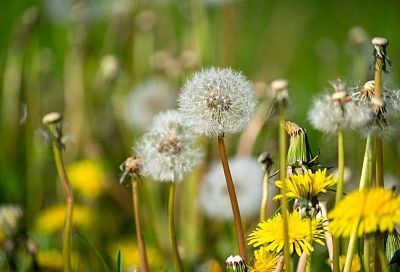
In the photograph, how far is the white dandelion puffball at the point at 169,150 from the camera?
105 cm

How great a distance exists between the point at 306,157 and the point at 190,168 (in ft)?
0.65

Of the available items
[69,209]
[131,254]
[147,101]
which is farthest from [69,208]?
[147,101]

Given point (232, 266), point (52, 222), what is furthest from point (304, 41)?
point (232, 266)

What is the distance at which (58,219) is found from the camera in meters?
1.63

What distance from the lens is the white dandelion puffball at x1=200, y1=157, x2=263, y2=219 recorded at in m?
1.54

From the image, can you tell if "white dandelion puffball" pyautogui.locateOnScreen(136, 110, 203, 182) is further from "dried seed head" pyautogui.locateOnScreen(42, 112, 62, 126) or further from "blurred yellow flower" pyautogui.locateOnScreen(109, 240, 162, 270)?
"blurred yellow flower" pyautogui.locateOnScreen(109, 240, 162, 270)

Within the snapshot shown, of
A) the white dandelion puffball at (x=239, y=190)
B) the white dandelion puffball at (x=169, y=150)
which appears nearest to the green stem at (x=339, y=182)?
the white dandelion puffball at (x=169, y=150)

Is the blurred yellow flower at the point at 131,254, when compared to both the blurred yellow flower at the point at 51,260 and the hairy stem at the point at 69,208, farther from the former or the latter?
the hairy stem at the point at 69,208

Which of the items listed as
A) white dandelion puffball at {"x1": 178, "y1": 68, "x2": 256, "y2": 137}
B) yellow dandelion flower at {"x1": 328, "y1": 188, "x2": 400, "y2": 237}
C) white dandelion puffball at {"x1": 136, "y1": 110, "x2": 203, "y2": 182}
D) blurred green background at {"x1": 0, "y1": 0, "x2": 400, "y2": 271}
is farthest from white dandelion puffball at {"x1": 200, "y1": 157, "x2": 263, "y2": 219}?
yellow dandelion flower at {"x1": 328, "y1": 188, "x2": 400, "y2": 237}

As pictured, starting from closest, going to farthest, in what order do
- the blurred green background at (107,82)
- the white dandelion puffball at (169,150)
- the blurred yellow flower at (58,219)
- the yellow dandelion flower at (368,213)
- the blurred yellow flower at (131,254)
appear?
the yellow dandelion flower at (368,213) < the white dandelion puffball at (169,150) < the blurred yellow flower at (131,254) < the blurred yellow flower at (58,219) < the blurred green background at (107,82)

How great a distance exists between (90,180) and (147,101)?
1.10ft

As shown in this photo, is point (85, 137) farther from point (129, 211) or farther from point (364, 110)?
point (364, 110)

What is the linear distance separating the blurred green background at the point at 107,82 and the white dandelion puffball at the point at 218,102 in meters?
0.49

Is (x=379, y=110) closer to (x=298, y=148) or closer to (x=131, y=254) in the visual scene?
(x=298, y=148)
